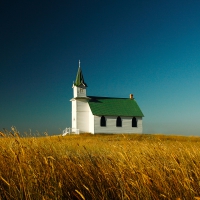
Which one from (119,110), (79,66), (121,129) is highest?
(79,66)

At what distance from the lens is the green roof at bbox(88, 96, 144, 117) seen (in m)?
35.3

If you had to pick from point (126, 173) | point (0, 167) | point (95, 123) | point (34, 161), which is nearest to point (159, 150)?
point (126, 173)

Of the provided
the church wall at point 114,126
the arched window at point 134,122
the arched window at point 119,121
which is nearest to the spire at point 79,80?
the church wall at point 114,126

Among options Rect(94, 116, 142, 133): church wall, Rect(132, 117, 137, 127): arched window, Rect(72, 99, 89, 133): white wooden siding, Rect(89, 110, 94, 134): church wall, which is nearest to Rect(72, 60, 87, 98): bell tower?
Rect(72, 99, 89, 133): white wooden siding

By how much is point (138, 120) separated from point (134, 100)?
3.66m

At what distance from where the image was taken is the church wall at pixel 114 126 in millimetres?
34469

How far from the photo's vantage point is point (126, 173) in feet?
13.3

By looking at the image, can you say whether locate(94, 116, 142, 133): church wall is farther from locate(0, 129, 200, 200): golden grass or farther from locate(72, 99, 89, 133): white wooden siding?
locate(0, 129, 200, 200): golden grass

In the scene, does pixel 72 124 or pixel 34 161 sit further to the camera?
pixel 72 124

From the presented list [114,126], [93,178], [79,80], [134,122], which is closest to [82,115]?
[114,126]

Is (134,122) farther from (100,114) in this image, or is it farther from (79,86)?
(79,86)

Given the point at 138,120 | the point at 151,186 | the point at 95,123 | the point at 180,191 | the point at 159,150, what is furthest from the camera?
the point at 138,120

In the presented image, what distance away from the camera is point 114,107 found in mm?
36656

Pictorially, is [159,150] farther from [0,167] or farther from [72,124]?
[72,124]
